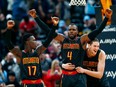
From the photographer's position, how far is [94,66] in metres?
12.0

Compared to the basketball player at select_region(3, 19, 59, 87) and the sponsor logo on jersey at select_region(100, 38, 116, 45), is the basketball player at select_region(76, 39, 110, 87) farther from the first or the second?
the sponsor logo on jersey at select_region(100, 38, 116, 45)

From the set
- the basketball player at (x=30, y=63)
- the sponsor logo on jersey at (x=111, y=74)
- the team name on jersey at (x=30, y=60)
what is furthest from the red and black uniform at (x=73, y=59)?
the sponsor logo on jersey at (x=111, y=74)

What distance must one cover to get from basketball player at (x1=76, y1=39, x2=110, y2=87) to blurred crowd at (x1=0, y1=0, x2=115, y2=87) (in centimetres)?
332

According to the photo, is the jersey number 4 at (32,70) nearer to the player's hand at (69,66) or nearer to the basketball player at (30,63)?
the basketball player at (30,63)

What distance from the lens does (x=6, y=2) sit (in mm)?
20219

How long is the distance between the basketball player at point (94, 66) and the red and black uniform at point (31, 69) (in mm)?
934

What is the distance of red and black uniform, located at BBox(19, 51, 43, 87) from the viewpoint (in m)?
11.4

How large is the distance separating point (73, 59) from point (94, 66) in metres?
0.57

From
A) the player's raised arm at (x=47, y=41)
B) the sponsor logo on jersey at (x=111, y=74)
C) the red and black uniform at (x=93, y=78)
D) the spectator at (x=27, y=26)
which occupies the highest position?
the player's raised arm at (x=47, y=41)

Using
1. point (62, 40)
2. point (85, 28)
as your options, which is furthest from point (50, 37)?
point (85, 28)

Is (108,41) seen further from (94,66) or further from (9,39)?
(9,39)

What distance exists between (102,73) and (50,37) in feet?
4.76

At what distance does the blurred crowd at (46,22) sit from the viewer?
1560cm

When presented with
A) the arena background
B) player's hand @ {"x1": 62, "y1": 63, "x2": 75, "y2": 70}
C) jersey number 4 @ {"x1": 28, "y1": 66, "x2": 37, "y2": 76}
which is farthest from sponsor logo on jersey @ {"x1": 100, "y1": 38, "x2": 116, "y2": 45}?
jersey number 4 @ {"x1": 28, "y1": 66, "x2": 37, "y2": 76}
